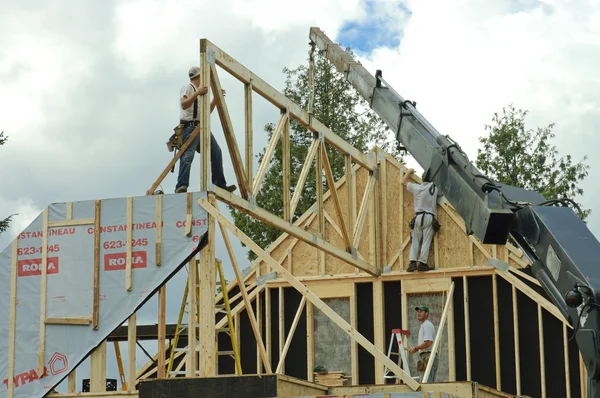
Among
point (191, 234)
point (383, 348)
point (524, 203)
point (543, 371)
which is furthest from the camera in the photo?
point (383, 348)

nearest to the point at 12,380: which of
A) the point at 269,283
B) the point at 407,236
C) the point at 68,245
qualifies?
the point at 68,245

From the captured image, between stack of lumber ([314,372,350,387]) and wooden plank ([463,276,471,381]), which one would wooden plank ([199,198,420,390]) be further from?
stack of lumber ([314,372,350,387])

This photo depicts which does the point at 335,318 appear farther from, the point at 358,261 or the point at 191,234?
the point at 358,261

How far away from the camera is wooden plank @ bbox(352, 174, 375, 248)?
717 inches

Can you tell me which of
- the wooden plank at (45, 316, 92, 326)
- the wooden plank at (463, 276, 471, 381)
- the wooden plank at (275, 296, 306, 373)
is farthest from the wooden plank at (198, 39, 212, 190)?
the wooden plank at (463, 276, 471, 381)

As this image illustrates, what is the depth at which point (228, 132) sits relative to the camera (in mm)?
13812

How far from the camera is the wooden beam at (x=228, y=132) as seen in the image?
1352 centimetres

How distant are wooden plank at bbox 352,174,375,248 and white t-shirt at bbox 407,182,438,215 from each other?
33.5 inches

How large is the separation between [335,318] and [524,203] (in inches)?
99.3

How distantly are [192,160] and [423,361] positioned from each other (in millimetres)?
5328

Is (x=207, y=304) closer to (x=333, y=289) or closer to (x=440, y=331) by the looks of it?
(x=440, y=331)

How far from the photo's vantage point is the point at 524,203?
1195cm

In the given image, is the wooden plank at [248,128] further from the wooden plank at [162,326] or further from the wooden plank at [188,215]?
the wooden plank at [162,326]

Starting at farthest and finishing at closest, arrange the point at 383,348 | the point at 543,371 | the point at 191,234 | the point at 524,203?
the point at 383,348
the point at 543,371
the point at 191,234
the point at 524,203
